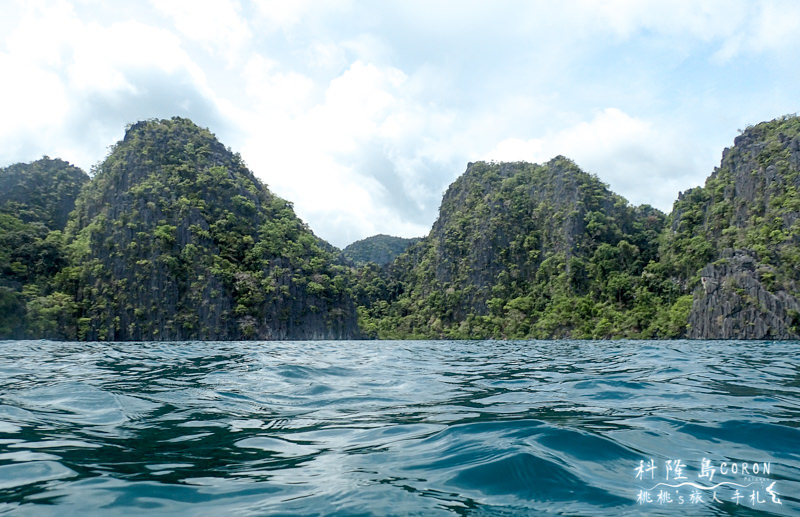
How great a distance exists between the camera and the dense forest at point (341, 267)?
66312 millimetres

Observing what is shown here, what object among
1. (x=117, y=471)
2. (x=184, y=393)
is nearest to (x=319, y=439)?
(x=117, y=471)

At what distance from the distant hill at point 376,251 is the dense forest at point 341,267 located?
7169cm

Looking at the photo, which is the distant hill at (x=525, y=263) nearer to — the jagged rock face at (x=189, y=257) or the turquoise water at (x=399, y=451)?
the jagged rock face at (x=189, y=257)

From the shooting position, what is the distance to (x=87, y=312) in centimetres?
7388

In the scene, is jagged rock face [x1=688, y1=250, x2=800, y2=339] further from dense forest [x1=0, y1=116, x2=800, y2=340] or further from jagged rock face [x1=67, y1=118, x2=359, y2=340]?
jagged rock face [x1=67, y1=118, x2=359, y2=340]

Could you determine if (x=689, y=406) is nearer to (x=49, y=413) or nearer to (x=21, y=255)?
(x=49, y=413)

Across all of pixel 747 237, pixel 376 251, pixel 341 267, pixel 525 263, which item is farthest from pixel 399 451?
pixel 376 251

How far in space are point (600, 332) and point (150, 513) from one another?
80.8 m

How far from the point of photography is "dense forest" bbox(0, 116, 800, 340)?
66312 millimetres

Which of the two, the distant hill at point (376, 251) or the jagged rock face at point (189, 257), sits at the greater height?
the distant hill at point (376, 251)

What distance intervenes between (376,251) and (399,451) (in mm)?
187893

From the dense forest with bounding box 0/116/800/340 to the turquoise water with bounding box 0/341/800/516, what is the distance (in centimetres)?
6198

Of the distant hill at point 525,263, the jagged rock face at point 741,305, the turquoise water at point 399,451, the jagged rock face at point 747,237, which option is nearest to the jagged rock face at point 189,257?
the distant hill at point 525,263

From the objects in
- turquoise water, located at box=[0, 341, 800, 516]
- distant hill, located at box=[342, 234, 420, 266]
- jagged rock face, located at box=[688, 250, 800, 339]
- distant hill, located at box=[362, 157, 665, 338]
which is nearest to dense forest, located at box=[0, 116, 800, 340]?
jagged rock face, located at box=[688, 250, 800, 339]
